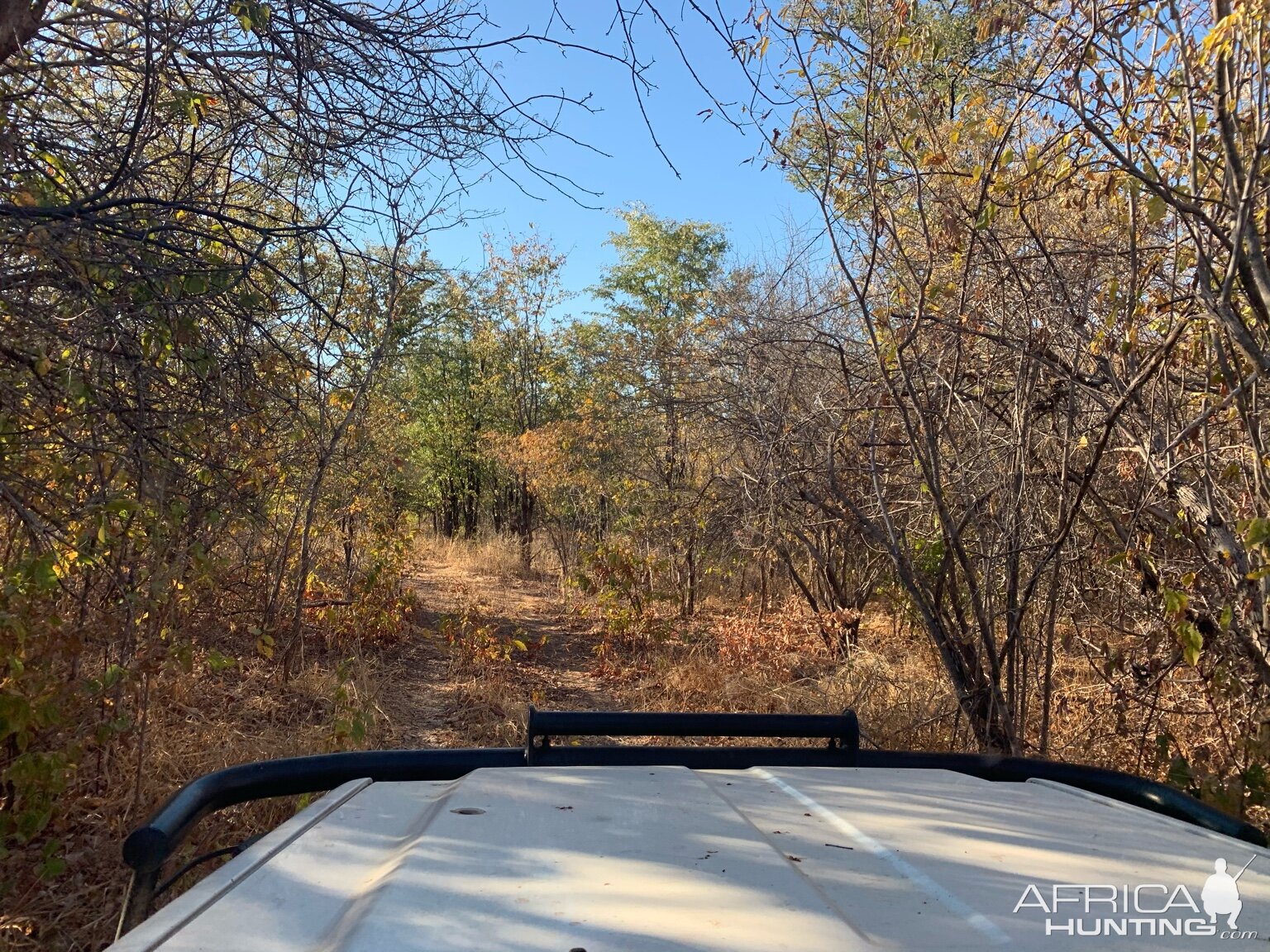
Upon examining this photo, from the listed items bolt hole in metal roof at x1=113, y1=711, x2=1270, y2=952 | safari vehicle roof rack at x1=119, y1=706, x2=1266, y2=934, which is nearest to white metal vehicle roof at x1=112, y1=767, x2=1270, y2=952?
bolt hole in metal roof at x1=113, y1=711, x2=1270, y2=952

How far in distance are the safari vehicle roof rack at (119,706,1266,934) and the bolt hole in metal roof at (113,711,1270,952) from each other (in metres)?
0.12

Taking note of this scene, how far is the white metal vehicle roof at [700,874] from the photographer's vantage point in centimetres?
97

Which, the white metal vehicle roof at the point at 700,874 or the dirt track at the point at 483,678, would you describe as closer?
the white metal vehicle roof at the point at 700,874

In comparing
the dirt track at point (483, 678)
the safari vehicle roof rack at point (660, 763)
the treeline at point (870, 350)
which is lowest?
the dirt track at point (483, 678)

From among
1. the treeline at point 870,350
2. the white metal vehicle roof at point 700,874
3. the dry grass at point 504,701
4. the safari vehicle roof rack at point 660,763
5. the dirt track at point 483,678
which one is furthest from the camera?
the dirt track at point 483,678

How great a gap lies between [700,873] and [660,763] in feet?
2.61

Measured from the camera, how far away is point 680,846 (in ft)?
4.07

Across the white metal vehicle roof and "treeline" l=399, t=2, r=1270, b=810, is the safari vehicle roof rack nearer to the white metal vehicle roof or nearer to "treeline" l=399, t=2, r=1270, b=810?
the white metal vehicle roof

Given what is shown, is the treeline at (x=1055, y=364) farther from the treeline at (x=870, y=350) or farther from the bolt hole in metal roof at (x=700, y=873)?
the bolt hole in metal roof at (x=700, y=873)

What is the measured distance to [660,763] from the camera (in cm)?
192

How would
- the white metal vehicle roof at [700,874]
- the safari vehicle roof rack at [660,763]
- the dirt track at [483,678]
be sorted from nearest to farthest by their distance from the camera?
the white metal vehicle roof at [700,874] < the safari vehicle roof rack at [660,763] < the dirt track at [483,678]

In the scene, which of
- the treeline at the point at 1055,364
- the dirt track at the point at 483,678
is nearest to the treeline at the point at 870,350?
the treeline at the point at 1055,364

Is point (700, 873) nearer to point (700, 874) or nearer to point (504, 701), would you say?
point (700, 874)

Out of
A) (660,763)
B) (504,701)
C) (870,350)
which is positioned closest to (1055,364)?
(870,350)
